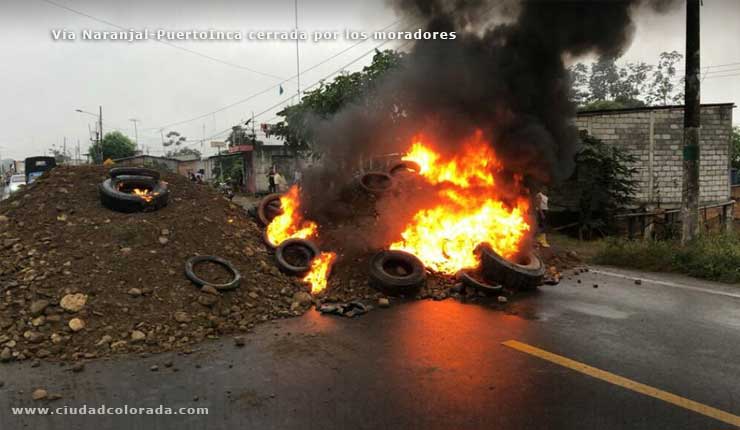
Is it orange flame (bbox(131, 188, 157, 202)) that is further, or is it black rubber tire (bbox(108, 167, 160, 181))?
black rubber tire (bbox(108, 167, 160, 181))

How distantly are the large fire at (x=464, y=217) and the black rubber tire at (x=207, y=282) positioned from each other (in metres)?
3.05

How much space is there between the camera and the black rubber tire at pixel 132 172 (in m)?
9.71

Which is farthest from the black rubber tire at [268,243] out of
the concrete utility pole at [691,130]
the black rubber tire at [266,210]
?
the concrete utility pole at [691,130]

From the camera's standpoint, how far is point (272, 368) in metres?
4.75

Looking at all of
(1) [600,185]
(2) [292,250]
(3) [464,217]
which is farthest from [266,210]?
(1) [600,185]

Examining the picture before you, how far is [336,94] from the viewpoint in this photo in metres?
19.2

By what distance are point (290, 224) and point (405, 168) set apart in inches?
133

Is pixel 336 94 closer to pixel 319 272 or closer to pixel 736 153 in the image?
pixel 319 272

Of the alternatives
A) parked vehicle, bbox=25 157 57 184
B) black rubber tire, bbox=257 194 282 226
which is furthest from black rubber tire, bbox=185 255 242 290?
parked vehicle, bbox=25 157 57 184

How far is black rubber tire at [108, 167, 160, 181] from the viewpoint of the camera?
971 centimetres

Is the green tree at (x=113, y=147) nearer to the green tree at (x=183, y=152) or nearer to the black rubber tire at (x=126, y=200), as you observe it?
the green tree at (x=183, y=152)

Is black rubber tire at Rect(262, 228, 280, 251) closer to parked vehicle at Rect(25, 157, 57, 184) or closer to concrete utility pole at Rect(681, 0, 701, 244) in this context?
concrete utility pole at Rect(681, 0, 701, 244)

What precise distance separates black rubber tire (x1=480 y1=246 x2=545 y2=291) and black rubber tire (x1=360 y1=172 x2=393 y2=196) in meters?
3.76

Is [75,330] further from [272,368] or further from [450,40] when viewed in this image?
[450,40]
